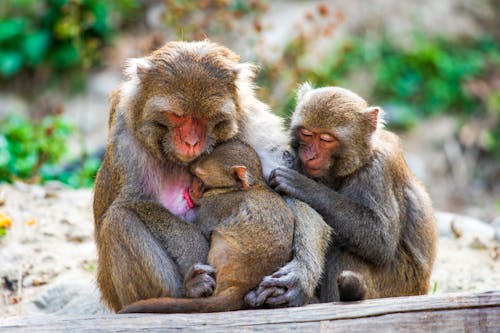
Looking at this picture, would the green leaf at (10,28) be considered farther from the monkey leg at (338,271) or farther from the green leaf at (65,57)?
the monkey leg at (338,271)

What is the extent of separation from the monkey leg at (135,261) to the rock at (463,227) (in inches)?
175

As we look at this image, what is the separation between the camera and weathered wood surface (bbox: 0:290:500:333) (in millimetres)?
5461

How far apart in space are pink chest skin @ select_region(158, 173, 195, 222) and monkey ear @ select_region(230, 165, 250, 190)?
0.47 m

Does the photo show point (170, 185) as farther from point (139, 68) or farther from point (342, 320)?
point (342, 320)

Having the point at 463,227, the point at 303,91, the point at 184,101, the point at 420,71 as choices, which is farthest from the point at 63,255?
the point at 420,71

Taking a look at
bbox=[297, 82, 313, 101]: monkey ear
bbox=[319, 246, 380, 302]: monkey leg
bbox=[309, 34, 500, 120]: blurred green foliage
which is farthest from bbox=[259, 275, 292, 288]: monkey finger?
bbox=[309, 34, 500, 120]: blurred green foliage

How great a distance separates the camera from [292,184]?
21.5ft

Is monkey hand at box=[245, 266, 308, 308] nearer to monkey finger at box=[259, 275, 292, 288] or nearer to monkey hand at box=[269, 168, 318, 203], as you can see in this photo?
monkey finger at box=[259, 275, 292, 288]

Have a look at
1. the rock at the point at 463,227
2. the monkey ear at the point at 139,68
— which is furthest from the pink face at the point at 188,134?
the rock at the point at 463,227

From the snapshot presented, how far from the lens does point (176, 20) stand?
40.7 ft

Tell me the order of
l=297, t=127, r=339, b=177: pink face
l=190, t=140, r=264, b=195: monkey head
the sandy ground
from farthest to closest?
the sandy ground < l=297, t=127, r=339, b=177: pink face < l=190, t=140, r=264, b=195: monkey head

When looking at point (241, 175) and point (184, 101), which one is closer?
point (184, 101)

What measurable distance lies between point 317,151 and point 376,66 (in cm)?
1026

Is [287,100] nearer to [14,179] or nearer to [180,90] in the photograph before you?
[14,179]
